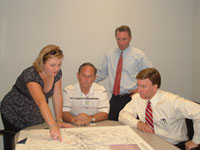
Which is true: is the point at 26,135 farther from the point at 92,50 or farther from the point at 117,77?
the point at 92,50

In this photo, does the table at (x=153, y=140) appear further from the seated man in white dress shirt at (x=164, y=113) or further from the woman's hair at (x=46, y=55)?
the woman's hair at (x=46, y=55)

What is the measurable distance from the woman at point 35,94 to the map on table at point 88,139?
15 centimetres

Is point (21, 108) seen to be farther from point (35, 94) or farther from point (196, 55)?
point (196, 55)

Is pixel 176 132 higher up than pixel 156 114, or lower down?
lower down

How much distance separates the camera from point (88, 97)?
8.02ft

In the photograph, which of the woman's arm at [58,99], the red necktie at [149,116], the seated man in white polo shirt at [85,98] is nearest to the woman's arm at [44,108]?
the woman's arm at [58,99]

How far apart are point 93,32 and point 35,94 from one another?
199 cm

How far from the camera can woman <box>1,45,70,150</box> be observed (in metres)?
1.79

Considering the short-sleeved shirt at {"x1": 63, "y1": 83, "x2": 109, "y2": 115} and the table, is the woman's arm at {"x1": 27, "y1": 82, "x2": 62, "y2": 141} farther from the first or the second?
the short-sleeved shirt at {"x1": 63, "y1": 83, "x2": 109, "y2": 115}

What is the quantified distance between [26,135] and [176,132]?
1262mm

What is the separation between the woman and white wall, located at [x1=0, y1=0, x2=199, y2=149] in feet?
4.59

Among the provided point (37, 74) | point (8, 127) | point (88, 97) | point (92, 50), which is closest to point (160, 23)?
point (92, 50)

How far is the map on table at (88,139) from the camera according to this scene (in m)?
1.44

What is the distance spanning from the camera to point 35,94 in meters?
1.75
